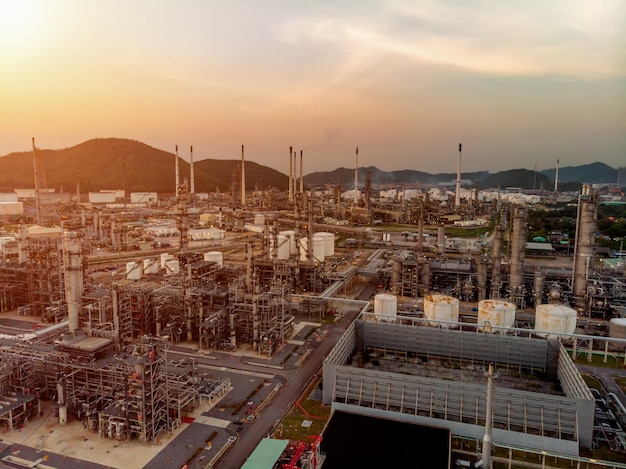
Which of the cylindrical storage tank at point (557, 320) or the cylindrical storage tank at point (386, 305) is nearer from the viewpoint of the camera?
the cylindrical storage tank at point (557, 320)

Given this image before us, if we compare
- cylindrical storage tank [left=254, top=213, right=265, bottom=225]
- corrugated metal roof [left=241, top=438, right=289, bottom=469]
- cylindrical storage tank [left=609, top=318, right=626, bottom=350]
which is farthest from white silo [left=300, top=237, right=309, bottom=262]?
cylindrical storage tank [left=254, top=213, right=265, bottom=225]

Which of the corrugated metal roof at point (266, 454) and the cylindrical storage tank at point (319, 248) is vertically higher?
the cylindrical storage tank at point (319, 248)

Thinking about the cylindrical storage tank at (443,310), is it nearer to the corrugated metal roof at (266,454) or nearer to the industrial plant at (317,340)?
the industrial plant at (317,340)

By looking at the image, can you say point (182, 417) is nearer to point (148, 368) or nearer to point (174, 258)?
point (148, 368)

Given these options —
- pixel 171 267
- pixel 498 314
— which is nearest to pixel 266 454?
pixel 498 314

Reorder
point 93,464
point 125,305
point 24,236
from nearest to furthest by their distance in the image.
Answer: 1. point 93,464
2. point 125,305
3. point 24,236

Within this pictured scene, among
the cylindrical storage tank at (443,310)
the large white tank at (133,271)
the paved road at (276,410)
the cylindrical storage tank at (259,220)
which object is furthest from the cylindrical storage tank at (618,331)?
the cylindrical storage tank at (259,220)

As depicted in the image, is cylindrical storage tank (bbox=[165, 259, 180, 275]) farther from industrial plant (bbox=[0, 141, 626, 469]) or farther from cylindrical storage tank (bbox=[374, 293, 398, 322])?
cylindrical storage tank (bbox=[374, 293, 398, 322])

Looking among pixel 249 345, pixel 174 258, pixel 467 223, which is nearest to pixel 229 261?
pixel 174 258
